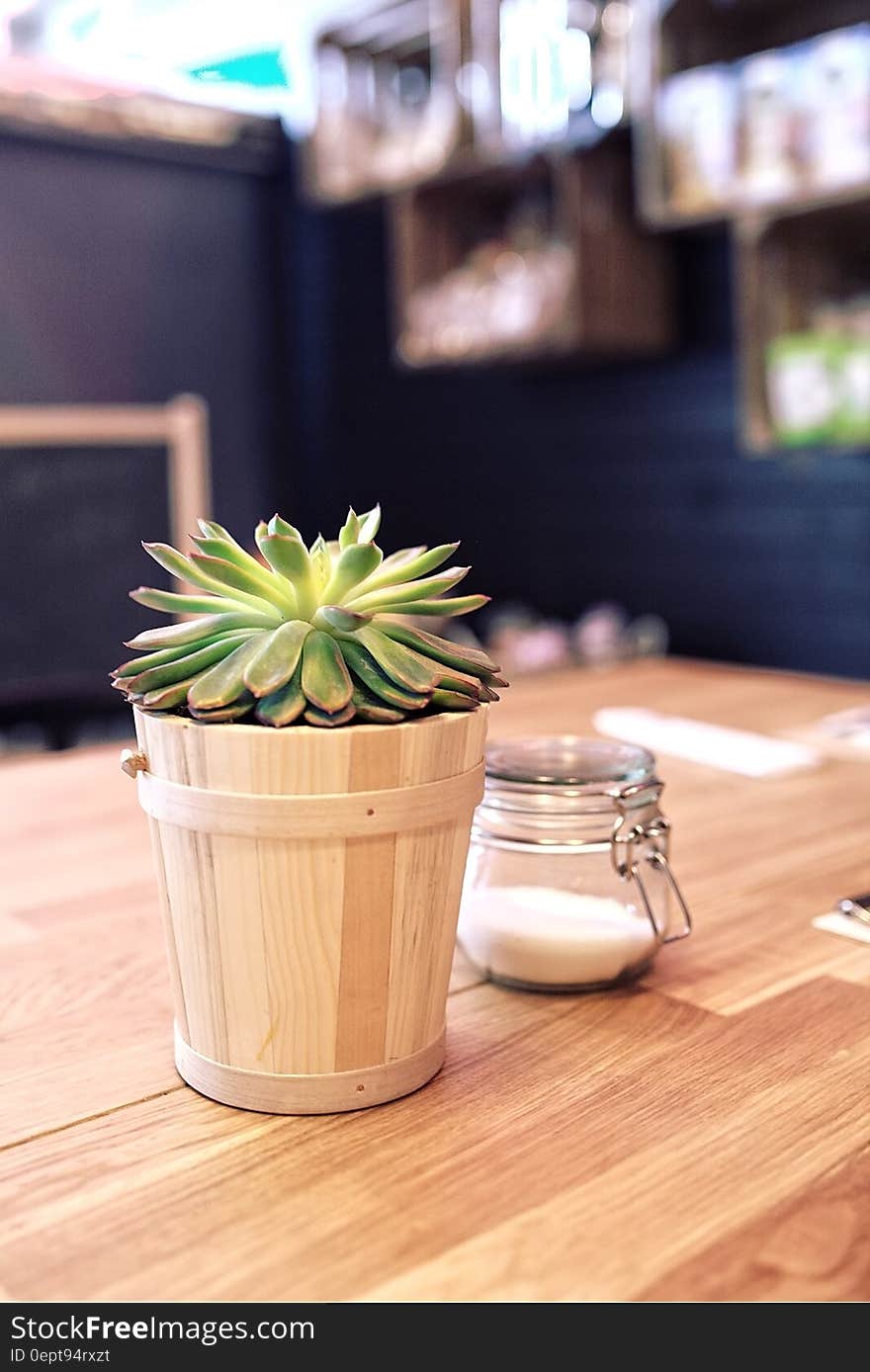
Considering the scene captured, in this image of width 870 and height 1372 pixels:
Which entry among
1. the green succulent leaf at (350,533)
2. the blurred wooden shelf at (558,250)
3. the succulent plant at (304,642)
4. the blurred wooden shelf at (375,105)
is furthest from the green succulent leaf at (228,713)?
the blurred wooden shelf at (375,105)

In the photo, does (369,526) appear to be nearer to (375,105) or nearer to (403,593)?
(403,593)

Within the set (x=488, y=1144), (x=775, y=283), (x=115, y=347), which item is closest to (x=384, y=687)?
(x=488, y=1144)

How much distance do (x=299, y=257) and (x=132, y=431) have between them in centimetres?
97

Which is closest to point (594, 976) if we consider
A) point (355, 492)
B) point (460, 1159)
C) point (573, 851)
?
point (573, 851)

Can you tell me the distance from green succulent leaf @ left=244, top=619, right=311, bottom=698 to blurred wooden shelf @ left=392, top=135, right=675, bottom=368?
2.00m

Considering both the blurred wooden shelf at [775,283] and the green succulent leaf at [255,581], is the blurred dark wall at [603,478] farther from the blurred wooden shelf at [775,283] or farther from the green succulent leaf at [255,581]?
the green succulent leaf at [255,581]

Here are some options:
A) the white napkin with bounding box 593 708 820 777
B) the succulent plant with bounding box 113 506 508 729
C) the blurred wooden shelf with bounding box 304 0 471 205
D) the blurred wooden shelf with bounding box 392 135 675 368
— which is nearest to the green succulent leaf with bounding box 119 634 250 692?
the succulent plant with bounding box 113 506 508 729

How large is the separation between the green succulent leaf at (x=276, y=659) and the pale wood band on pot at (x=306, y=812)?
0.05 m

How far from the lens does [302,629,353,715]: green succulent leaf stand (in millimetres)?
610

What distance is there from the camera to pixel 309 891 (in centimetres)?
62

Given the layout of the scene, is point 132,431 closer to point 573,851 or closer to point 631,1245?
point 573,851

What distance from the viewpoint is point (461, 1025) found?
789 millimetres

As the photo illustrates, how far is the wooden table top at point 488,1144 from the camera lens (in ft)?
1.78

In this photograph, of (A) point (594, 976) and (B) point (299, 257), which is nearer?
(A) point (594, 976)
